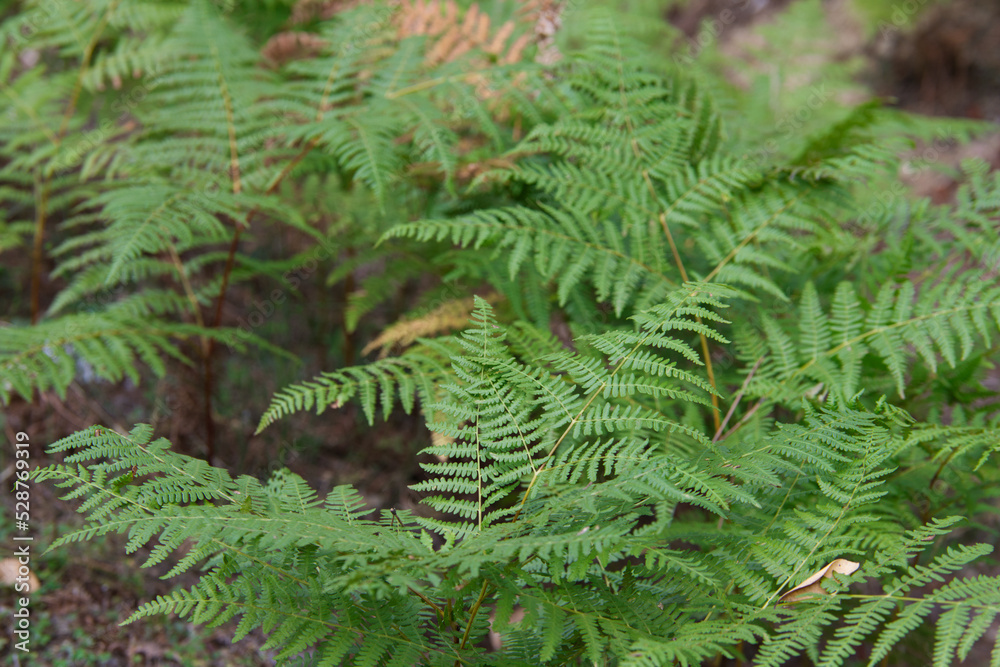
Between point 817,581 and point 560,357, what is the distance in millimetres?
746

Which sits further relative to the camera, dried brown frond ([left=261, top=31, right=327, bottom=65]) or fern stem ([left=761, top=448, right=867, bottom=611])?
dried brown frond ([left=261, top=31, right=327, bottom=65])

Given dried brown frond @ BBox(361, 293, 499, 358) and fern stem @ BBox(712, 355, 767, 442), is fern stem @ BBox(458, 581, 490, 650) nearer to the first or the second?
fern stem @ BBox(712, 355, 767, 442)

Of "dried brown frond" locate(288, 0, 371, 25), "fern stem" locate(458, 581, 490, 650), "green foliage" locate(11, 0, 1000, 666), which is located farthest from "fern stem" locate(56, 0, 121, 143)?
"fern stem" locate(458, 581, 490, 650)

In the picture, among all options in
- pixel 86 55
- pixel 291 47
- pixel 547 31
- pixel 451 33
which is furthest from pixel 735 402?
pixel 86 55

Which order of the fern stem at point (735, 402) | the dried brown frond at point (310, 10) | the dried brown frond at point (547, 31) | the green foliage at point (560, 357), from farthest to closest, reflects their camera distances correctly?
the dried brown frond at point (310, 10) → the dried brown frond at point (547, 31) → the fern stem at point (735, 402) → the green foliage at point (560, 357)

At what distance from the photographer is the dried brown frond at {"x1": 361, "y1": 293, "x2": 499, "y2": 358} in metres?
2.53

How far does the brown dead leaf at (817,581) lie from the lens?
1.40 m

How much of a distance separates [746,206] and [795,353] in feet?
1.77

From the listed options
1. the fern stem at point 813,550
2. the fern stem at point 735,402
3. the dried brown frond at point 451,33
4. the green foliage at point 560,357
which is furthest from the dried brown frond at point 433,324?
the fern stem at point 813,550

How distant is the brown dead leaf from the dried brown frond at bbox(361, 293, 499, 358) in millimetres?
1427

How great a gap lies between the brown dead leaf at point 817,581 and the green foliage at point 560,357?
0.03 m

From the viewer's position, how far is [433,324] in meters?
→ 2.55

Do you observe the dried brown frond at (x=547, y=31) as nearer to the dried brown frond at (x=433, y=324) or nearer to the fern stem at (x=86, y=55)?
the dried brown frond at (x=433, y=324)

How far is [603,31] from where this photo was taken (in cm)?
252
